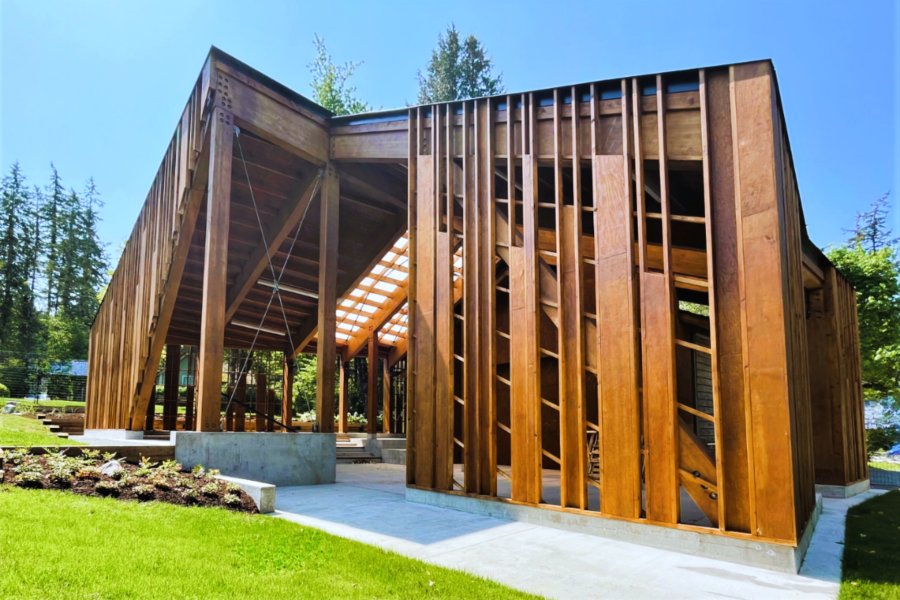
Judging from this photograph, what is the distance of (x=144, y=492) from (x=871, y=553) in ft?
22.4

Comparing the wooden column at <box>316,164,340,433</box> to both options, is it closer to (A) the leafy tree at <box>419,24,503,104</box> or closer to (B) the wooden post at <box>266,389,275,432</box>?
(B) the wooden post at <box>266,389,275,432</box>

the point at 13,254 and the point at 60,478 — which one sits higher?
the point at 13,254

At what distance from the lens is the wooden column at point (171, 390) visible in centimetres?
1677

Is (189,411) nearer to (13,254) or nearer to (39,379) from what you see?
(39,379)

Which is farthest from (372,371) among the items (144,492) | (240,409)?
(144,492)

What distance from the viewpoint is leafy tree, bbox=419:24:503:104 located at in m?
28.4

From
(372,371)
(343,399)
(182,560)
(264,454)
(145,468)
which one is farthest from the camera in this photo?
(343,399)

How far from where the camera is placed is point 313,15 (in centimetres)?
2733

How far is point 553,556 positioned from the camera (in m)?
4.77

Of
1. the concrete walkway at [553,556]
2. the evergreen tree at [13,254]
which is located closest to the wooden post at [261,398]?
the concrete walkway at [553,556]

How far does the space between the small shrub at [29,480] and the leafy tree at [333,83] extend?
24.9 m

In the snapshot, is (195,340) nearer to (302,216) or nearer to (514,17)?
(302,216)

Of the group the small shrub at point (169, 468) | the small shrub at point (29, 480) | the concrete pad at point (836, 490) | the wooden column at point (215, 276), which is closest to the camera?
the small shrub at point (29, 480)

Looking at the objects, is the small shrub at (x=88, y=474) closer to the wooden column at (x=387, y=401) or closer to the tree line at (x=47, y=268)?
the wooden column at (x=387, y=401)
